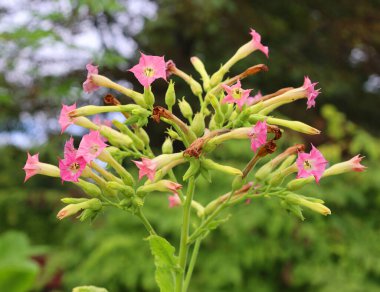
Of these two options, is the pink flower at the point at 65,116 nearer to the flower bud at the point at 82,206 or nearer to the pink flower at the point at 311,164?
the flower bud at the point at 82,206

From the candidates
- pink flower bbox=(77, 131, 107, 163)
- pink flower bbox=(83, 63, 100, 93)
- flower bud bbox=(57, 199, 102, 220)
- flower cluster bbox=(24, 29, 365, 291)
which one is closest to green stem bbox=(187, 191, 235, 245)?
flower cluster bbox=(24, 29, 365, 291)

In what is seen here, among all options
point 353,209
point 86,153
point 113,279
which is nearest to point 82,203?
point 86,153

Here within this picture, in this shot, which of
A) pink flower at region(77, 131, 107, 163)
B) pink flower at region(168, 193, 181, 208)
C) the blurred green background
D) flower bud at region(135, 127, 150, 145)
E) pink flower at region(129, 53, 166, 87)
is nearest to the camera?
pink flower at region(77, 131, 107, 163)

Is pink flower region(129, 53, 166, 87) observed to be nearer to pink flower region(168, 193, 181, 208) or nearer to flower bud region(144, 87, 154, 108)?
flower bud region(144, 87, 154, 108)

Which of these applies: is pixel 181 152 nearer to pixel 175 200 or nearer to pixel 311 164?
pixel 311 164

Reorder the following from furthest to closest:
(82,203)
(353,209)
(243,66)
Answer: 1. (243,66)
2. (353,209)
3. (82,203)

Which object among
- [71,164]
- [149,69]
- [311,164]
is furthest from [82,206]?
[311,164]

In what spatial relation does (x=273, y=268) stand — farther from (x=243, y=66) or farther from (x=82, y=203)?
(x=82, y=203)
